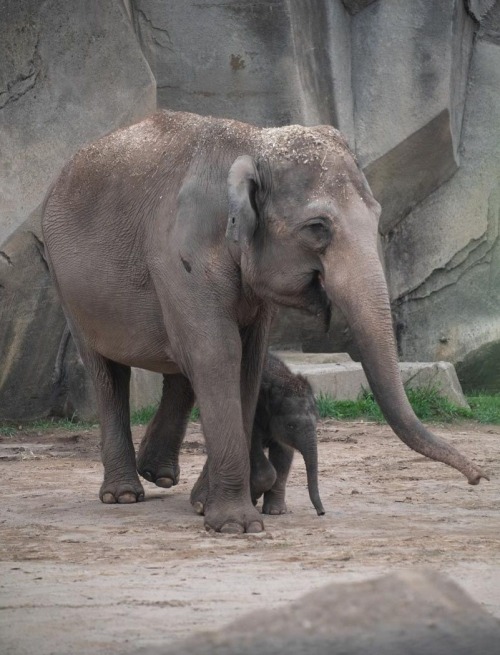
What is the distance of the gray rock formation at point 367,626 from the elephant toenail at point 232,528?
10.5 feet

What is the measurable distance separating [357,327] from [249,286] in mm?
638

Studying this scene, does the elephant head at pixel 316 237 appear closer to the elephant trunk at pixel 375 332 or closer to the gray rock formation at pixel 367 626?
the elephant trunk at pixel 375 332

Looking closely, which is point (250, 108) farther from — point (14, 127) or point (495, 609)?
point (495, 609)

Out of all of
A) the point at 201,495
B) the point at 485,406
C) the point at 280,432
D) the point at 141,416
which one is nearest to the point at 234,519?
the point at 201,495

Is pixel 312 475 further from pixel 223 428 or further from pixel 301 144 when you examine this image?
pixel 301 144

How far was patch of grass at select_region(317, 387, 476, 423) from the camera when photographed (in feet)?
37.2

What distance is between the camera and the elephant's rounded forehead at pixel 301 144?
6.29 meters

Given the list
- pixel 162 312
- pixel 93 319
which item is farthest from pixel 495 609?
pixel 93 319

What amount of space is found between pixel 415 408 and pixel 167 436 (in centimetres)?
413

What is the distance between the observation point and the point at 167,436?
768cm

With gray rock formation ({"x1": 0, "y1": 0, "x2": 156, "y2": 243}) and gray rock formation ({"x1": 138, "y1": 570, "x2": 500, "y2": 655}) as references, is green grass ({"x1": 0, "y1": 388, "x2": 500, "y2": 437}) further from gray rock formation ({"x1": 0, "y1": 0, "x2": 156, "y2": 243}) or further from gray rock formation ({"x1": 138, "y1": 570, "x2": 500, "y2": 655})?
gray rock formation ({"x1": 138, "y1": 570, "x2": 500, "y2": 655})

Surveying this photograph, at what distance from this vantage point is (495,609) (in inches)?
167

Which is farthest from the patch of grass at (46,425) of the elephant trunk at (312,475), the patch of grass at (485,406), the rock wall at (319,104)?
the elephant trunk at (312,475)

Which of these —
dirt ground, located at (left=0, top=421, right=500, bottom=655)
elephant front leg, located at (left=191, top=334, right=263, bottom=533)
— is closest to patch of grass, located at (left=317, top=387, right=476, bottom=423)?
dirt ground, located at (left=0, top=421, right=500, bottom=655)
